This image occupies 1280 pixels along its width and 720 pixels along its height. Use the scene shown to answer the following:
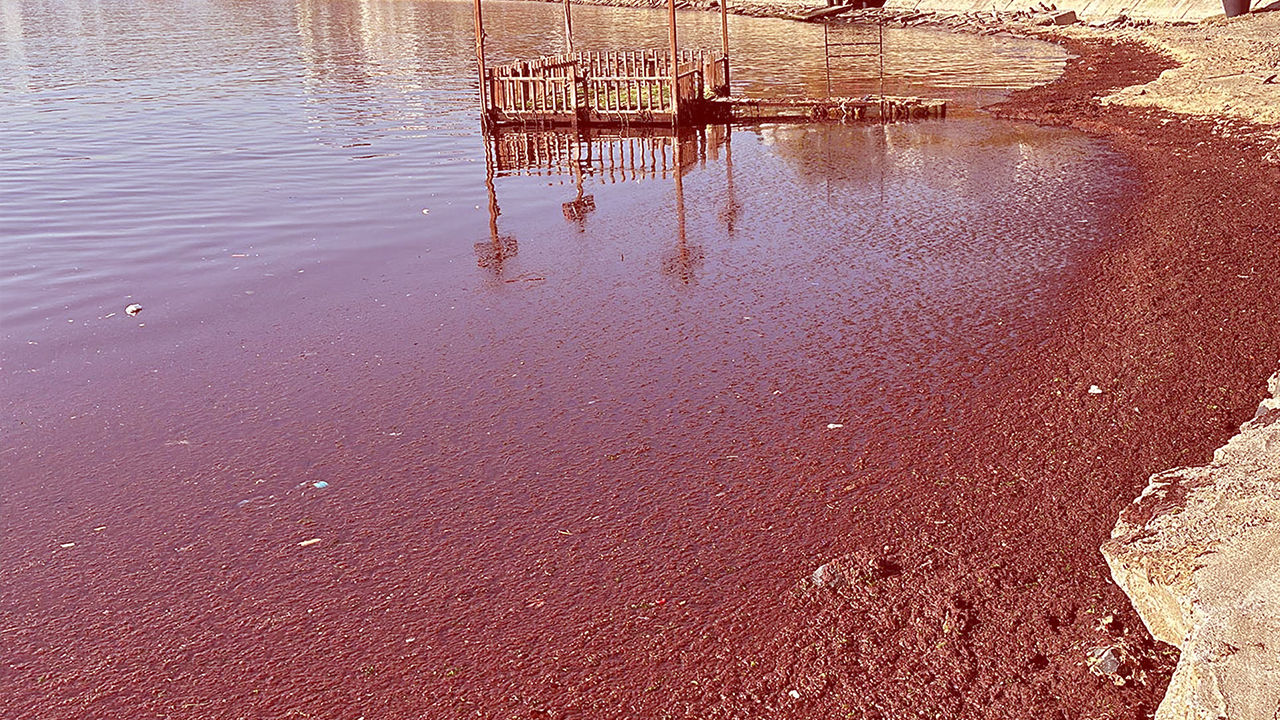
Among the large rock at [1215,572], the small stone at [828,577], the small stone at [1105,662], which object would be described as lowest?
the small stone at [1105,662]

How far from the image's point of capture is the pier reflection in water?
1238 cm

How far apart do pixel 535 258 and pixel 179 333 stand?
12.0ft

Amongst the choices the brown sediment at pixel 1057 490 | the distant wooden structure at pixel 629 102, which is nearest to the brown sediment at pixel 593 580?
the brown sediment at pixel 1057 490

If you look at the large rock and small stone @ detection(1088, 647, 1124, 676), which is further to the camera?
small stone @ detection(1088, 647, 1124, 676)

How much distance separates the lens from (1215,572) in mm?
4578

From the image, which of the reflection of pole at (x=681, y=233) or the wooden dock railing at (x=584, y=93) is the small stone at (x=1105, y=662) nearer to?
the reflection of pole at (x=681, y=233)

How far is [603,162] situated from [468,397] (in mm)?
10715

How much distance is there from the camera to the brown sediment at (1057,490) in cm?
479

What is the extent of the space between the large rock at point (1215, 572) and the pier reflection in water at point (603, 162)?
6000 mm

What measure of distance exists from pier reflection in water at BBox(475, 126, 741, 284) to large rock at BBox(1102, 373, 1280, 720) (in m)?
6.00

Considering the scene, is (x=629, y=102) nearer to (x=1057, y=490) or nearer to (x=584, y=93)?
(x=584, y=93)

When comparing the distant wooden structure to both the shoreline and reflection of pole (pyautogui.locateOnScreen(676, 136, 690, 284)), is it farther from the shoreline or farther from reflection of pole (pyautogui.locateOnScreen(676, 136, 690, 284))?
the shoreline

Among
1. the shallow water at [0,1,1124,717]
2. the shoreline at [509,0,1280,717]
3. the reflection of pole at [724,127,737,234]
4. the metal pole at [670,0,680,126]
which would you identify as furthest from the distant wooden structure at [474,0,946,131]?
the shoreline at [509,0,1280,717]

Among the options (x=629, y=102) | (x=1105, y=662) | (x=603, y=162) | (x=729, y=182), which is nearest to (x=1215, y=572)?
(x=1105, y=662)
